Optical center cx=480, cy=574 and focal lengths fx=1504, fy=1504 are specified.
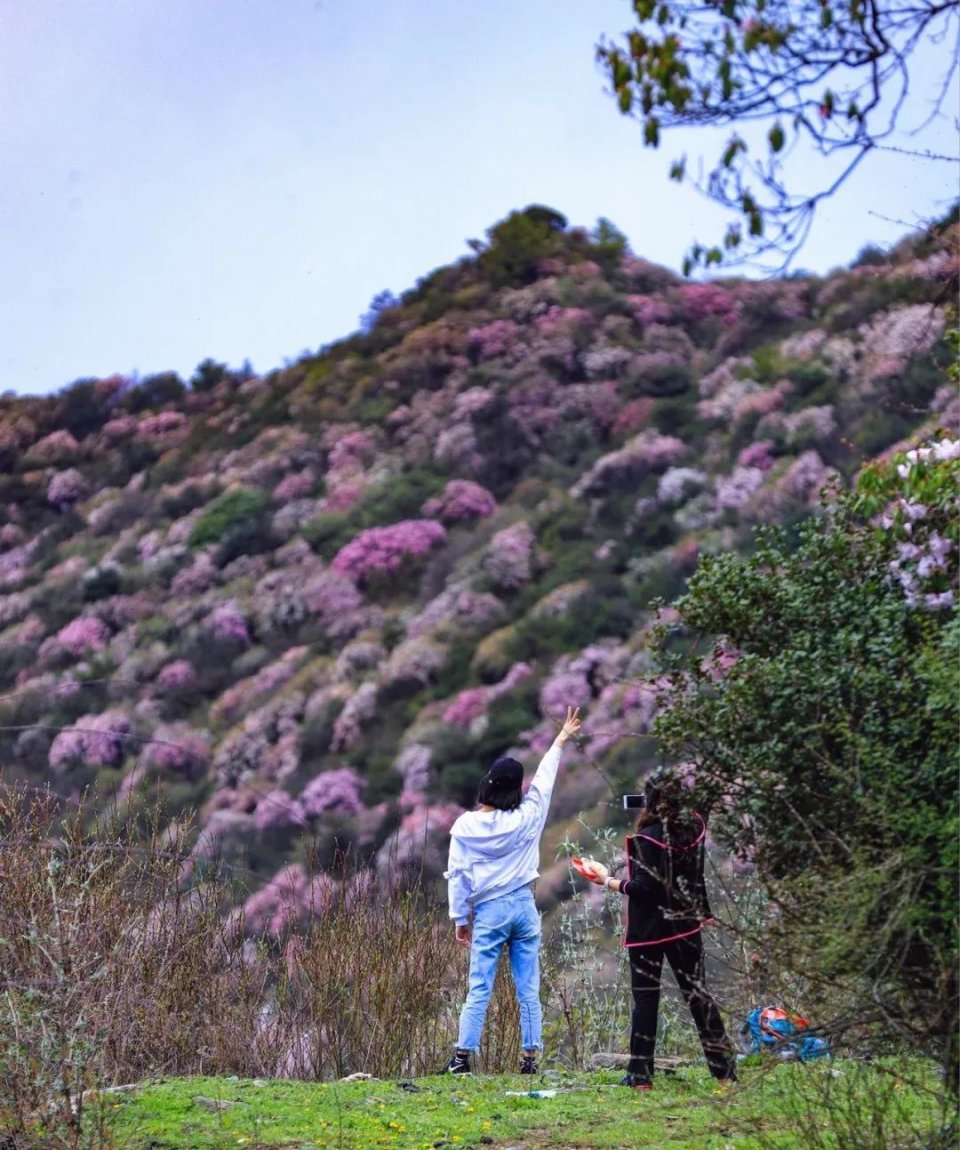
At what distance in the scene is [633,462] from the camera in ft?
77.6

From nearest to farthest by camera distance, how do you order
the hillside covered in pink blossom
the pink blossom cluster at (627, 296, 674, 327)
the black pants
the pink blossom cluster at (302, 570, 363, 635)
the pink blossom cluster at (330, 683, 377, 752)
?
the black pants < the hillside covered in pink blossom < the pink blossom cluster at (330, 683, 377, 752) < the pink blossom cluster at (302, 570, 363, 635) < the pink blossom cluster at (627, 296, 674, 327)

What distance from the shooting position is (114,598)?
24359mm

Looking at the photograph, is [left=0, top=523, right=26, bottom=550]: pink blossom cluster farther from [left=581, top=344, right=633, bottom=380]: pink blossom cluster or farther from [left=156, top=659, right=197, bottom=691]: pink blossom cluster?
[left=581, top=344, right=633, bottom=380]: pink blossom cluster

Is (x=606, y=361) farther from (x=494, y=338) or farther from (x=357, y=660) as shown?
(x=357, y=660)

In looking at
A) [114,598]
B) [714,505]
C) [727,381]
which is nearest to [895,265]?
[727,381]

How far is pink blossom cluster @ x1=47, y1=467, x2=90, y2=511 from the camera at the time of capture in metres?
27.6

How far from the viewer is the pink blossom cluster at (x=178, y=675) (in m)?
22.2

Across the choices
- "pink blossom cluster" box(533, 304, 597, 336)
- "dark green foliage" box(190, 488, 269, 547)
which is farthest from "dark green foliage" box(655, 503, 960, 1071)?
"pink blossom cluster" box(533, 304, 597, 336)

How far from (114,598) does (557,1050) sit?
57.5 feet

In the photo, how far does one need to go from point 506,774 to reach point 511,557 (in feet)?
51.5

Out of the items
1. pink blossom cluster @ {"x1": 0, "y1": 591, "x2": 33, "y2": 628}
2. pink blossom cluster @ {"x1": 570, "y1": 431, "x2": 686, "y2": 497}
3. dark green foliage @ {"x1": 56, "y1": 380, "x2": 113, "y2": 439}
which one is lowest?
pink blossom cluster @ {"x1": 0, "y1": 591, "x2": 33, "y2": 628}

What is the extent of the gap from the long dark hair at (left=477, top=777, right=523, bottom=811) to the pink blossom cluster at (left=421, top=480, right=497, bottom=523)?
1724 cm

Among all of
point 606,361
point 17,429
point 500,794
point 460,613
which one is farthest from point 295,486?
point 500,794

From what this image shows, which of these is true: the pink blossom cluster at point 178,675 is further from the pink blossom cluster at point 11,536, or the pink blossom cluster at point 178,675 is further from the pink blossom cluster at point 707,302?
the pink blossom cluster at point 707,302
